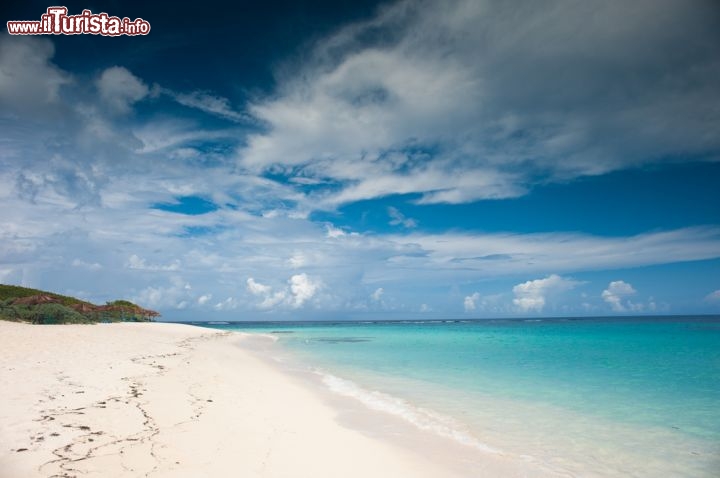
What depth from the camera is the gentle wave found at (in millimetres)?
8343

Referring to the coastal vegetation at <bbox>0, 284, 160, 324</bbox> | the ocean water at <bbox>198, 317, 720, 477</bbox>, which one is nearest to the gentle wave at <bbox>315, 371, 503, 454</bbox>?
the ocean water at <bbox>198, 317, 720, 477</bbox>

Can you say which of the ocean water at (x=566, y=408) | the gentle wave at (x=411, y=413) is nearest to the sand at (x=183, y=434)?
the gentle wave at (x=411, y=413)

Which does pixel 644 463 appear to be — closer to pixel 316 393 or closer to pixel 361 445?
pixel 361 445

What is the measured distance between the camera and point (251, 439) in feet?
23.4

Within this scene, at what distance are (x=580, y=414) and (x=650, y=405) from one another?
3.27 meters

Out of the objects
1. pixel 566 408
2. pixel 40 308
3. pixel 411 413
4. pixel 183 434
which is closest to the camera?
pixel 183 434

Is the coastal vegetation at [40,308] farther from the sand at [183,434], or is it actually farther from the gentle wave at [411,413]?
the gentle wave at [411,413]

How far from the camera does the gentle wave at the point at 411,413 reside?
8343 mm

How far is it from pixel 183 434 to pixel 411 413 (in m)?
5.93

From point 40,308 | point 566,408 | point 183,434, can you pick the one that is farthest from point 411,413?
point 40,308

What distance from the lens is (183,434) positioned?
6.89 metres

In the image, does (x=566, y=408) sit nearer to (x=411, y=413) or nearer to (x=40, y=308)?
(x=411, y=413)

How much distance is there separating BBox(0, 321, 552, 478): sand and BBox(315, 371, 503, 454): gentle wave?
2.06 feet

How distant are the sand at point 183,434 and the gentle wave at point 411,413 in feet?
2.06
